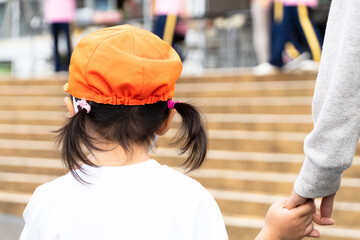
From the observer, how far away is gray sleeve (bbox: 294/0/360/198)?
1.49 meters

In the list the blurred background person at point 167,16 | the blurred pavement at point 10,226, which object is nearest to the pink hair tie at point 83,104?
the blurred pavement at point 10,226

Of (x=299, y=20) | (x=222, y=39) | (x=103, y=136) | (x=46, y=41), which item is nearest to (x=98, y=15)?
(x=46, y=41)

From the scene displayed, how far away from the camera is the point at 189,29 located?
11664 mm

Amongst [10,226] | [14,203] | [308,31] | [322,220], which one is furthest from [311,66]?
[322,220]

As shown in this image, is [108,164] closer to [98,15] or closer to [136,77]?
[136,77]

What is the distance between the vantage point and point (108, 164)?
1.62 m

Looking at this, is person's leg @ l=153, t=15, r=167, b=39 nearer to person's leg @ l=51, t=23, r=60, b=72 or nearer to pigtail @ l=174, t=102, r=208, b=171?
person's leg @ l=51, t=23, r=60, b=72

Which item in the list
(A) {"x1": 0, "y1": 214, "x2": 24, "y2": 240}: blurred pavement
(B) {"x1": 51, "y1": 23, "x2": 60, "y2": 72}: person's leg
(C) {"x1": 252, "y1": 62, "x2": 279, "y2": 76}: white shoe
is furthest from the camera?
(B) {"x1": 51, "y1": 23, "x2": 60, "y2": 72}: person's leg

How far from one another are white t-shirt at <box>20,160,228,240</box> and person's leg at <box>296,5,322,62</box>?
17.4 feet

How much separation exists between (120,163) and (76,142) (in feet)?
0.42

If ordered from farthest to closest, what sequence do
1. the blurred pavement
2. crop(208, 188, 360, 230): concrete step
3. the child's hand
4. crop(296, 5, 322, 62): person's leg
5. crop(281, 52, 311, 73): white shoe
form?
crop(281, 52, 311, 73): white shoe → crop(296, 5, 322, 62): person's leg → the blurred pavement → crop(208, 188, 360, 230): concrete step → the child's hand

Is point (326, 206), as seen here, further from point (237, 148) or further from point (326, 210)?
point (237, 148)

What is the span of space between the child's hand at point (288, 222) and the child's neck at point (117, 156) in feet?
1.37

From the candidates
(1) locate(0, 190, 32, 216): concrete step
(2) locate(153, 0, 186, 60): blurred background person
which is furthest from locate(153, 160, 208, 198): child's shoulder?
(2) locate(153, 0, 186, 60): blurred background person
